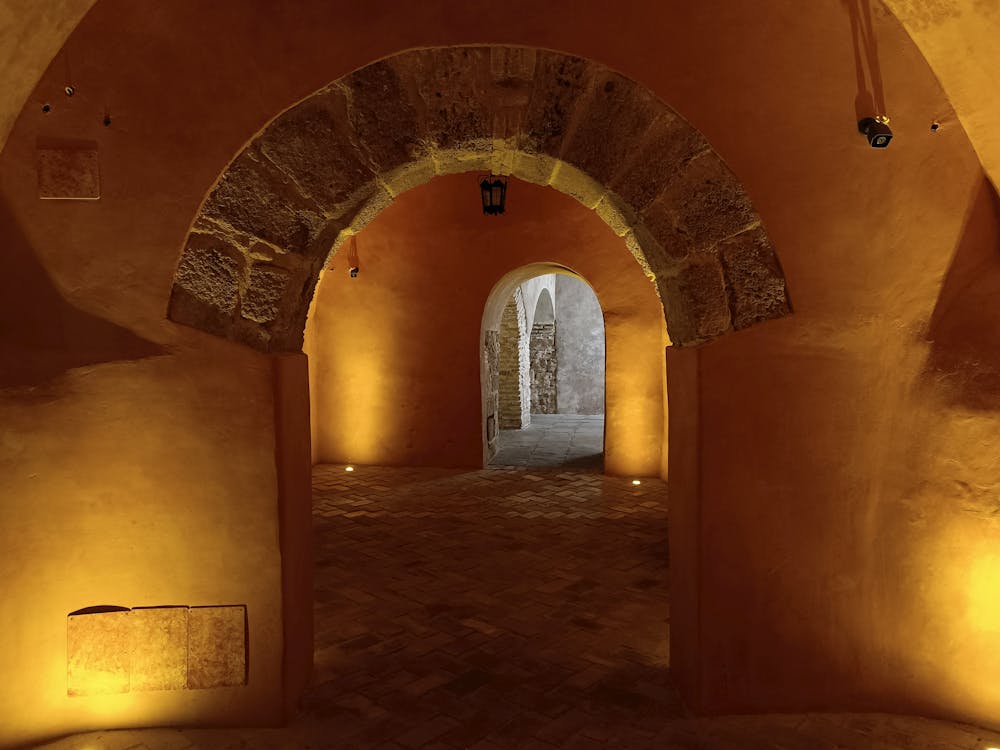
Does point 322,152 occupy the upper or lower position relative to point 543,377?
upper

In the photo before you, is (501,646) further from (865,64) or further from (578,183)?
(865,64)

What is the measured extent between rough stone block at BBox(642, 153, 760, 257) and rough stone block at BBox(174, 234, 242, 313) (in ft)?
5.50

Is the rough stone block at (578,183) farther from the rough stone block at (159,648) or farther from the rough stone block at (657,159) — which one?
the rough stone block at (159,648)

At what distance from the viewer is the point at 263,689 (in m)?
2.91

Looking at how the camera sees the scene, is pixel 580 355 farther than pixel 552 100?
Yes

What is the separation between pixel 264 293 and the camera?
286cm

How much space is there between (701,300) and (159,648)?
2578 millimetres

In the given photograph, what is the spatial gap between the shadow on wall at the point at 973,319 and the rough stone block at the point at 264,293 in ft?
8.41

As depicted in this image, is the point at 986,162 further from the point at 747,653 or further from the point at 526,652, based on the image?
the point at 526,652

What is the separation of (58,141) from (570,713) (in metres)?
3.02

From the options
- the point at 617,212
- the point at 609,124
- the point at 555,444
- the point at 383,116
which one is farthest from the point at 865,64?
the point at 555,444

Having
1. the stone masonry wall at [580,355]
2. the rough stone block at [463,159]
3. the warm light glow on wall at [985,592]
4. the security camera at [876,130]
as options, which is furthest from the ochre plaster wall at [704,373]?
the stone masonry wall at [580,355]

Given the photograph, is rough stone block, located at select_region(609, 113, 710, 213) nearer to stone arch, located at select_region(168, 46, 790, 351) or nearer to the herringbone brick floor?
stone arch, located at select_region(168, 46, 790, 351)

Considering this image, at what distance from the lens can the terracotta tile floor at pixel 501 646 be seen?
284 centimetres
